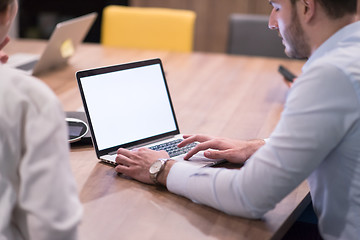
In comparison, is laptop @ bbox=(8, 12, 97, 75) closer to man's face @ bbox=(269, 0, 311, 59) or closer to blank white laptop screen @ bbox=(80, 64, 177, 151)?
blank white laptop screen @ bbox=(80, 64, 177, 151)

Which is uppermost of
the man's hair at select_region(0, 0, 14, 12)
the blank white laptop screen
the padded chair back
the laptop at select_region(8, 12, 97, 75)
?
the man's hair at select_region(0, 0, 14, 12)

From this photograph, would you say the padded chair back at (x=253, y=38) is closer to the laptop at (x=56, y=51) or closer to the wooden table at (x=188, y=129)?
the wooden table at (x=188, y=129)

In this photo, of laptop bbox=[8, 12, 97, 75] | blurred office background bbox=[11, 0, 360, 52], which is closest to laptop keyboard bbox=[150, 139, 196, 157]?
laptop bbox=[8, 12, 97, 75]

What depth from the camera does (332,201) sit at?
126 cm

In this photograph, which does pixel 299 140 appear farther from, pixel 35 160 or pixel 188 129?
pixel 188 129

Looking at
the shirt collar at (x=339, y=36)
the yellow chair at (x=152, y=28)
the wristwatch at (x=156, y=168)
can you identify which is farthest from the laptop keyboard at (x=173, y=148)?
the yellow chair at (x=152, y=28)

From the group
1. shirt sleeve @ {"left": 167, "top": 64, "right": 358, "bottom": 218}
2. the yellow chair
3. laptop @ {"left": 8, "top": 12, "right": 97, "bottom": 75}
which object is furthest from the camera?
the yellow chair

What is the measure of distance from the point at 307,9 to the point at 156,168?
1.76 feet

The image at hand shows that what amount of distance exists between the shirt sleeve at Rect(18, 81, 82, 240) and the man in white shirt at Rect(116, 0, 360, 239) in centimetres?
41

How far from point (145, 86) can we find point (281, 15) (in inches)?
19.4

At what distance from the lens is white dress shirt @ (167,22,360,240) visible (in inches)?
43.3

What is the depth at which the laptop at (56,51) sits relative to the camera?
238cm

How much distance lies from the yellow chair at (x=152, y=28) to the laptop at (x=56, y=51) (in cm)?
54

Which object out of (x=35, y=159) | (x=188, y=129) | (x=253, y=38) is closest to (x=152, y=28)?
(x=253, y=38)
